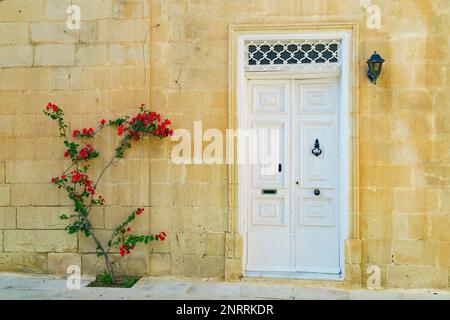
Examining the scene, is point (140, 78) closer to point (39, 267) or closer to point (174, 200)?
point (174, 200)

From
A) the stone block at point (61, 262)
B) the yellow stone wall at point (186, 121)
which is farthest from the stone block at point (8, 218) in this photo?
the stone block at point (61, 262)

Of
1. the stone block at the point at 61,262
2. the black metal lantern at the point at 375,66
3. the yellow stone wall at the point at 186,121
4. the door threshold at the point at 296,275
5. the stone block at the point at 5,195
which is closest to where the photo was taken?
the black metal lantern at the point at 375,66

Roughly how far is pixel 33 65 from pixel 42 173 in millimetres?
1390

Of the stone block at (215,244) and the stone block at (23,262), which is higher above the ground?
the stone block at (215,244)

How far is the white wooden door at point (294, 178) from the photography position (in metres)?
5.85

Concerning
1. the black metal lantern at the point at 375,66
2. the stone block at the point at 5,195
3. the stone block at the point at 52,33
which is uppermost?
the stone block at the point at 52,33

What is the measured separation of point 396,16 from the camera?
5.60m

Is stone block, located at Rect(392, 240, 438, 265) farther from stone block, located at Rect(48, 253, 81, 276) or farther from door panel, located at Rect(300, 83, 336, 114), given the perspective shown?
stone block, located at Rect(48, 253, 81, 276)

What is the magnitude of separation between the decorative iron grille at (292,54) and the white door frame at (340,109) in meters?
0.07

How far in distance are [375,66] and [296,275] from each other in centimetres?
266

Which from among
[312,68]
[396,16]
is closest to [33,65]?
[312,68]

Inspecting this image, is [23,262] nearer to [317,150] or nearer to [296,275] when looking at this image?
[296,275]

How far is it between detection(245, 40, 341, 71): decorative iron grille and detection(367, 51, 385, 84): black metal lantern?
407mm

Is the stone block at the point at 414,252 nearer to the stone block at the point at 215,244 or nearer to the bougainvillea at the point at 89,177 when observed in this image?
the stone block at the point at 215,244
